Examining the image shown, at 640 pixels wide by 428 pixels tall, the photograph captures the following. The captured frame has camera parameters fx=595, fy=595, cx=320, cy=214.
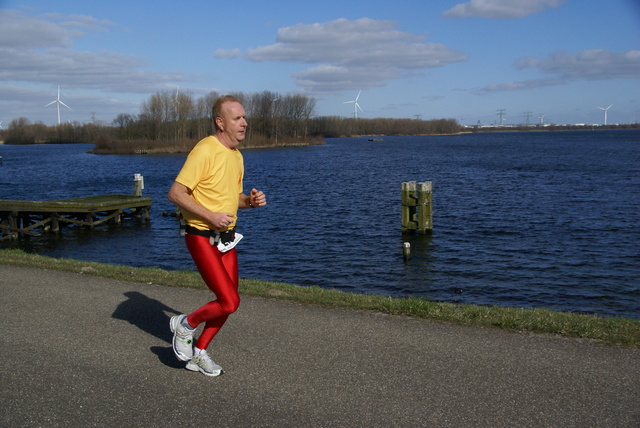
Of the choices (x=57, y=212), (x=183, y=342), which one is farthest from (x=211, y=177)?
(x=57, y=212)

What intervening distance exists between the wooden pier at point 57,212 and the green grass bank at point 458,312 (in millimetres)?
16221

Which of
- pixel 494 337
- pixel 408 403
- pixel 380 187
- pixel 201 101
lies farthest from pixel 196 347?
pixel 201 101

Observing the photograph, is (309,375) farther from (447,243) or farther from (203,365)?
(447,243)

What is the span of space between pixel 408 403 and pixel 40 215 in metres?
27.4

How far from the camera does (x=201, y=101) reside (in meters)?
124

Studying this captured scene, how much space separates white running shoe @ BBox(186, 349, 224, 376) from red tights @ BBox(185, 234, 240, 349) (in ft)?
0.25

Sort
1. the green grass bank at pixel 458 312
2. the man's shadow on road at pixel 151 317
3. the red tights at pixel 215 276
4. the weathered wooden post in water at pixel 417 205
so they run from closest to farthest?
the red tights at pixel 215 276, the man's shadow on road at pixel 151 317, the green grass bank at pixel 458 312, the weathered wooden post in water at pixel 417 205

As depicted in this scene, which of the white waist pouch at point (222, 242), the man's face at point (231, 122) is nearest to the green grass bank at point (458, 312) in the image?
the white waist pouch at point (222, 242)

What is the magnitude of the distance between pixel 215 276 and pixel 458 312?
3.30 metres

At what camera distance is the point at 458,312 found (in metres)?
6.98

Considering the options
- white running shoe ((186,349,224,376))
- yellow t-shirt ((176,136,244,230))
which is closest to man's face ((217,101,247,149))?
yellow t-shirt ((176,136,244,230))

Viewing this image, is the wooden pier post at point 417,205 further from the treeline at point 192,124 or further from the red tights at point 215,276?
the treeline at point 192,124

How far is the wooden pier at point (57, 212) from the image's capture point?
78.0ft

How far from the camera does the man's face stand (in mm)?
4992
